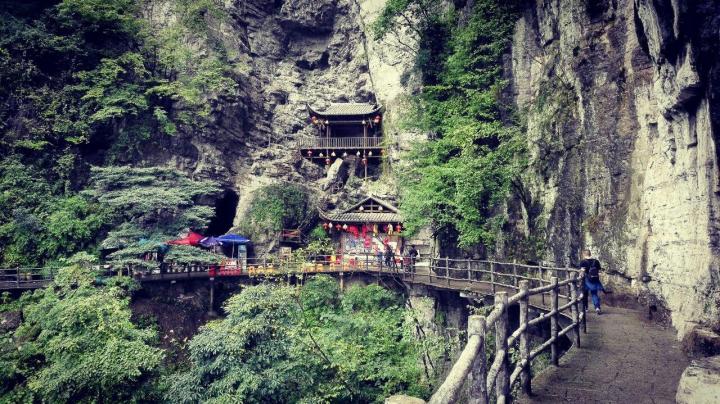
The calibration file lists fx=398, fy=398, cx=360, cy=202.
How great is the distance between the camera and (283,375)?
952 centimetres

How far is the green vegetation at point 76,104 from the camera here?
17.7 metres

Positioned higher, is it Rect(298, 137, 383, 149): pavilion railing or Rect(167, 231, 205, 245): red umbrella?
Rect(298, 137, 383, 149): pavilion railing

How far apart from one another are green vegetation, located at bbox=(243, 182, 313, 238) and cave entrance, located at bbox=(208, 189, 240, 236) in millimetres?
2416

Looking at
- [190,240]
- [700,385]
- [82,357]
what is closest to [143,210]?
[190,240]

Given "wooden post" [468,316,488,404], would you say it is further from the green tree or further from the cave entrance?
the cave entrance

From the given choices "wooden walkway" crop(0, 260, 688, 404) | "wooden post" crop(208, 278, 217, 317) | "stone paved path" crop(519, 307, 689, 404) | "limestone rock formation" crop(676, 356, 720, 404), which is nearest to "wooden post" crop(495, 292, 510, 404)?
"wooden walkway" crop(0, 260, 688, 404)

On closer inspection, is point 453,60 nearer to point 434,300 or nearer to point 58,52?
point 434,300

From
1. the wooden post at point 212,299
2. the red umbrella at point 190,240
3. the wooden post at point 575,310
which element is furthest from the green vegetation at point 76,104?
the wooden post at point 575,310

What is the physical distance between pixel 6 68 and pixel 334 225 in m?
18.0

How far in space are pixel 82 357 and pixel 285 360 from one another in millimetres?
5137

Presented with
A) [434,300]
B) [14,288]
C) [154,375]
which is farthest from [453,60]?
[14,288]

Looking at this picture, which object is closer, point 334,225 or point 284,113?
point 334,225

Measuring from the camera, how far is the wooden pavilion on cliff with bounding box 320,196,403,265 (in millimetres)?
22750

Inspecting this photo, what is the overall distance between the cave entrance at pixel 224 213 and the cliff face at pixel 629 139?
58.4ft
